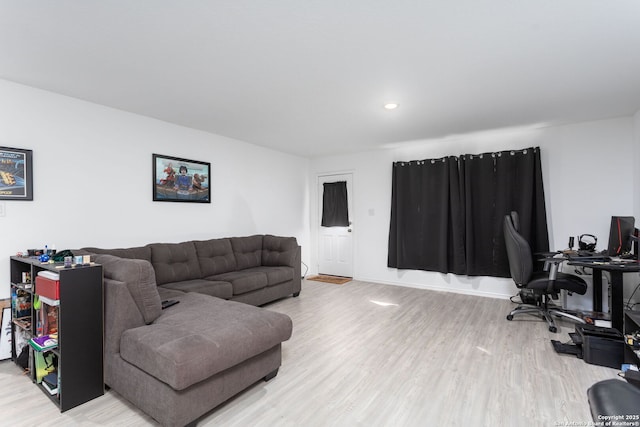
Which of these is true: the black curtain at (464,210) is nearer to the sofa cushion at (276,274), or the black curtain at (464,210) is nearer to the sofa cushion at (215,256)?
the sofa cushion at (276,274)

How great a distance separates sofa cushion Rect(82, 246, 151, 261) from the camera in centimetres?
297

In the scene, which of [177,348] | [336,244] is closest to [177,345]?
[177,348]

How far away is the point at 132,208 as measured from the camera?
3.46 metres

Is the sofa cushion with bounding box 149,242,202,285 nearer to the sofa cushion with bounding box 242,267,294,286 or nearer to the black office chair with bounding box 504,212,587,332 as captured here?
the sofa cushion with bounding box 242,267,294,286

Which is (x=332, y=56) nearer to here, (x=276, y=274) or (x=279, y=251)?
(x=276, y=274)

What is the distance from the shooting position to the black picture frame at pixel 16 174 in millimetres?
2564

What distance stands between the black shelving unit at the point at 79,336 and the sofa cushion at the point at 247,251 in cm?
Answer: 224

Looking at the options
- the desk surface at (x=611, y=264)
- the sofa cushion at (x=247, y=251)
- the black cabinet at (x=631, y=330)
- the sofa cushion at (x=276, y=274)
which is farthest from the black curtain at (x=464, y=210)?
the sofa cushion at (x=247, y=251)

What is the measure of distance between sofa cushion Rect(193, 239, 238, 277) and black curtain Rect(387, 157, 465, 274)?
8.85ft

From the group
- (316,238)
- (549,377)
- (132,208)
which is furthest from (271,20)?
(316,238)

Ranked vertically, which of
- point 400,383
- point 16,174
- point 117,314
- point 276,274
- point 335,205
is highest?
point 16,174

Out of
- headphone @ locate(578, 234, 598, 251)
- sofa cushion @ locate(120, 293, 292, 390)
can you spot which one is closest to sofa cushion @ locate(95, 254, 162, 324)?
sofa cushion @ locate(120, 293, 292, 390)

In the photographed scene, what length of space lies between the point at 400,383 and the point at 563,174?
3.66 meters

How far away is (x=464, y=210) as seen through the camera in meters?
4.63
